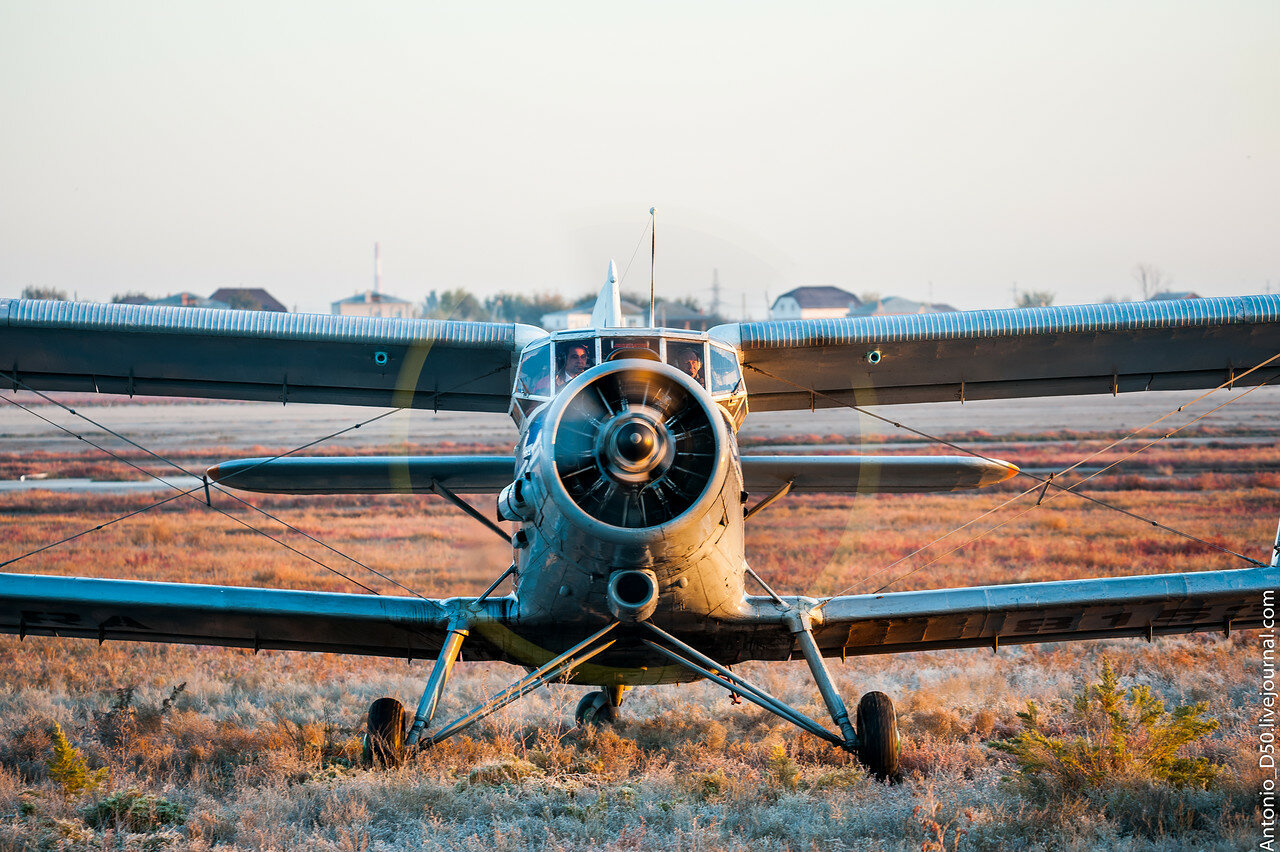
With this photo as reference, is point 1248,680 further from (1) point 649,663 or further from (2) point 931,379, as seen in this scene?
(1) point 649,663

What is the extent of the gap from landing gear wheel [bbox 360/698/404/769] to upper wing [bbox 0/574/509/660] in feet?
2.31

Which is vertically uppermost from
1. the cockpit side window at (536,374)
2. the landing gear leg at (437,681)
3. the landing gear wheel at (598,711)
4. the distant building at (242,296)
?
the distant building at (242,296)

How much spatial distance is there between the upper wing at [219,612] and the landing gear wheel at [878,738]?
261cm

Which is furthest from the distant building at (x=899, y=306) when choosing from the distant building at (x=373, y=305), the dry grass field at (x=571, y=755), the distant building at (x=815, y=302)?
the dry grass field at (x=571, y=755)

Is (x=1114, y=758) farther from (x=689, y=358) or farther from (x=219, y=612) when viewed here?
(x=219, y=612)

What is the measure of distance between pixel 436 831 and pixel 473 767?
1.27 metres

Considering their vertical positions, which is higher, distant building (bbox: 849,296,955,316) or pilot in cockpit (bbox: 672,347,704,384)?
distant building (bbox: 849,296,955,316)

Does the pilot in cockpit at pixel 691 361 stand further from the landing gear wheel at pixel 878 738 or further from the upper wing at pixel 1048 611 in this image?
the landing gear wheel at pixel 878 738

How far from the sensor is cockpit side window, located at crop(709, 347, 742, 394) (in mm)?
7168

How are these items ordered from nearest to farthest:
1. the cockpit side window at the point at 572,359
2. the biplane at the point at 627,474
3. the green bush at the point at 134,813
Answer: the biplane at the point at 627,474 < the green bush at the point at 134,813 < the cockpit side window at the point at 572,359

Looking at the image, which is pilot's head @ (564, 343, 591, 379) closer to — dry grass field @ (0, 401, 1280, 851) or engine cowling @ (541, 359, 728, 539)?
engine cowling @ (541, 359, 728, 539)

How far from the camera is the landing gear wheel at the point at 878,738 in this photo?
671 cm

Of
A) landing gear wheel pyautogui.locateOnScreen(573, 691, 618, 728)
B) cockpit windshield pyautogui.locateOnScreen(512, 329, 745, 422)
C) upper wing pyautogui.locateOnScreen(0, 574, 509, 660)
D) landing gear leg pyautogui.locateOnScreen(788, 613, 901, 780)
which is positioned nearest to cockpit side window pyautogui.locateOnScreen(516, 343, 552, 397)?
cockpit windshield pyautogui.locateOnScreen(512, 329, 745, 422)

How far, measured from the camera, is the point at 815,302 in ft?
359
